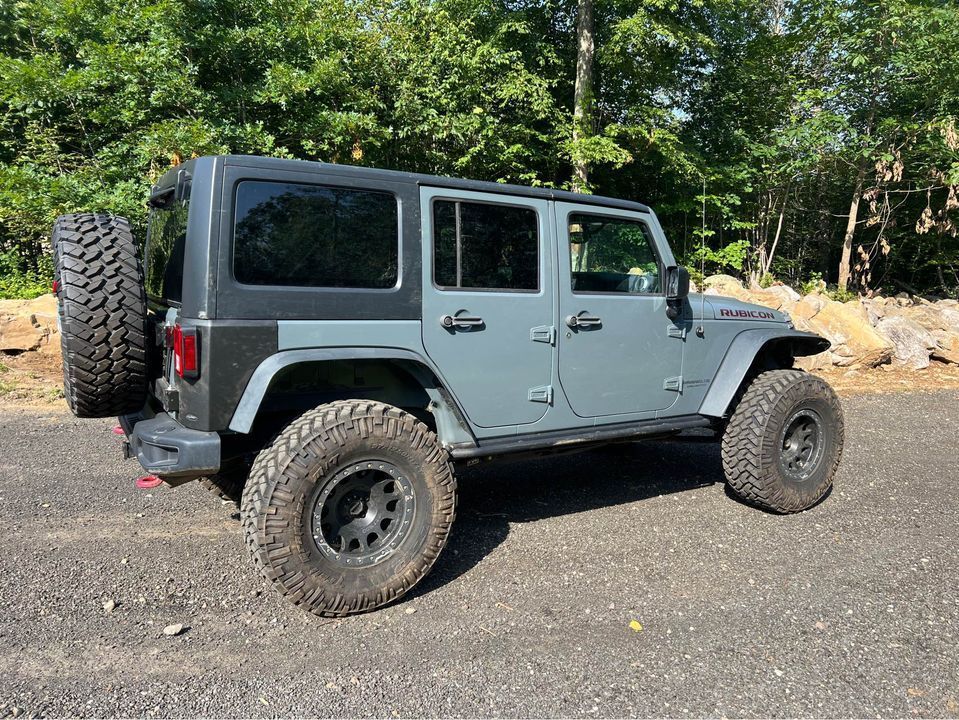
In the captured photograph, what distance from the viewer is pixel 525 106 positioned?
38.1ft

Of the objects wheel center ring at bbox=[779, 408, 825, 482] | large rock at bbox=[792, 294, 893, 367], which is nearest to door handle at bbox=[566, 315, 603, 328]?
wheel center ring at bbox=[779, 408, 825, 482]

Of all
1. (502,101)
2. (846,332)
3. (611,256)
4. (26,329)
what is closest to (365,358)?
(611,256)

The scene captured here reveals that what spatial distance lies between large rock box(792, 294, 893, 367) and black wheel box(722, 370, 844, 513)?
5.69 metres

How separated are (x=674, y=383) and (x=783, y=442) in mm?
883

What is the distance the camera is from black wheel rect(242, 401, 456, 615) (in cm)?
292

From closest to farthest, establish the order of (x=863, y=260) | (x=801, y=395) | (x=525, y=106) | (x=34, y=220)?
(x=801, y=395) → (x=34, y=220) → (x=525, y=106) → (x=863, y=260)

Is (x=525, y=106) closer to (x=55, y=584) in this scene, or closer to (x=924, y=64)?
(x=924, y=64)

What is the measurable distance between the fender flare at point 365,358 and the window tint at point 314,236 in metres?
0.33

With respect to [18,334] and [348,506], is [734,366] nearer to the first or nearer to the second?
[348,506]

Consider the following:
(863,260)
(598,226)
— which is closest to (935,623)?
(598,226)

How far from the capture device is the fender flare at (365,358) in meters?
2.92

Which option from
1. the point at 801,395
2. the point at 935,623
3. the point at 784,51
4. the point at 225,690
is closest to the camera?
the point at 225,690

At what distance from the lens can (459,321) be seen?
3.45 m

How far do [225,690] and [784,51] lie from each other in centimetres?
1525
